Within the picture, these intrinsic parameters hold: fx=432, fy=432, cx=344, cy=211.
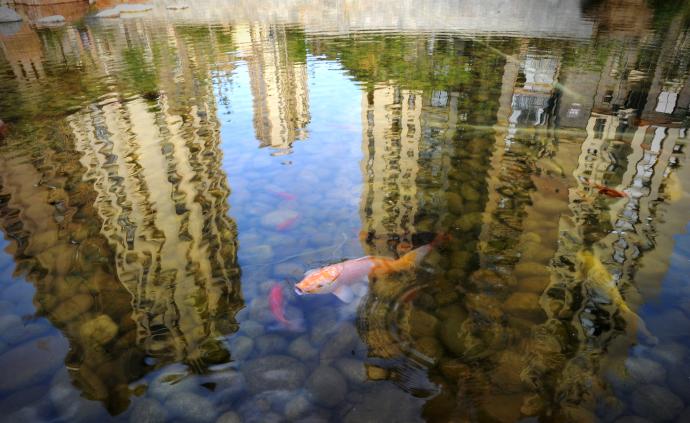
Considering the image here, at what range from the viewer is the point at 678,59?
16.3m

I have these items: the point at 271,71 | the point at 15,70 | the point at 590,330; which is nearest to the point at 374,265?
the point at 590,330

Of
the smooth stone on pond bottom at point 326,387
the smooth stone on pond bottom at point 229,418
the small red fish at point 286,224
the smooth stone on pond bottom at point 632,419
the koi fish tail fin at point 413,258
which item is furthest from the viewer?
the small red fish at point 286,224

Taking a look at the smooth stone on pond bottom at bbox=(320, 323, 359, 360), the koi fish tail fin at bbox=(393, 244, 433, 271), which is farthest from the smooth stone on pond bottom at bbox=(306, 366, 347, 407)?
the koi fish tail fin at bbox=(393, 244, 433, 271)

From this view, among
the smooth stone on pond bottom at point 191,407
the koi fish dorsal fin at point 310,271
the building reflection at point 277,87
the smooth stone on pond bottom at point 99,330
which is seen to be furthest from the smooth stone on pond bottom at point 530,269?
the building reflection at point 277,87

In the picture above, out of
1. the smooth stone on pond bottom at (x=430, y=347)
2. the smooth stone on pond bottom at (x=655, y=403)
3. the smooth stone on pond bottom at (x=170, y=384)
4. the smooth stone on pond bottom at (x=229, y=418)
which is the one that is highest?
the smooth stone on pond bottom at (x=430, y=347)

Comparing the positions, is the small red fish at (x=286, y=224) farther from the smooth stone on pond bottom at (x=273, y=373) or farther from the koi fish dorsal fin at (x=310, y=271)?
the smooth stone on pond bottom at (x=273, y=373)

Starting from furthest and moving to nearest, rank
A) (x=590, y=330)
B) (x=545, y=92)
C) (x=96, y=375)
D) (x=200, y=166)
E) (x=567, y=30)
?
(x=567, y=30), (x=545, y=92), (x=200, y=166), (x=590, y=330), (x=96, y=375)

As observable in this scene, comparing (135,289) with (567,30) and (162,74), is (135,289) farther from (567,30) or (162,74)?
(567,30)

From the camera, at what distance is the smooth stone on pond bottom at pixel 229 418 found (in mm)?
3232

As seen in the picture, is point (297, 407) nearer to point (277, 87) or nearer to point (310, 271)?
point (310, 271)

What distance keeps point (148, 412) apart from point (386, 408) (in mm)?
1819

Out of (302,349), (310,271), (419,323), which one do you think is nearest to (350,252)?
(310,271)

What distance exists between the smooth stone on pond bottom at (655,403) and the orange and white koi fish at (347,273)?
2.27 m

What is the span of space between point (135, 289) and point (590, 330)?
4538mm
